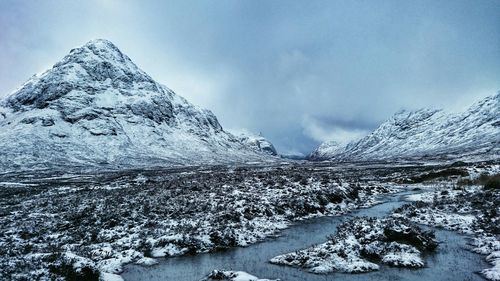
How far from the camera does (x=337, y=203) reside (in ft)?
139

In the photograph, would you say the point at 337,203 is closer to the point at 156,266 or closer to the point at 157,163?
the point at 156,266

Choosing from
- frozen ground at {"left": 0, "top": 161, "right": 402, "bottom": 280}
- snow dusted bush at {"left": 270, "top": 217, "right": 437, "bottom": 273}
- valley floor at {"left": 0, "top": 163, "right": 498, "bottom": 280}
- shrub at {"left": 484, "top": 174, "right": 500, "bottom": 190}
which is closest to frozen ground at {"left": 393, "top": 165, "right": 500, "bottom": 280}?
valley floor at {"left": 0, "top": 163, "right": 498, "bottom": 280}

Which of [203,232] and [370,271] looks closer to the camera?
[370,271]

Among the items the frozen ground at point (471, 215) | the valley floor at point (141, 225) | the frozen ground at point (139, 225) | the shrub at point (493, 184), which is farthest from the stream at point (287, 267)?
the shrub at point (493, 184)

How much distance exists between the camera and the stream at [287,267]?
19.3 m

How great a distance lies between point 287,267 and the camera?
69.9 feet

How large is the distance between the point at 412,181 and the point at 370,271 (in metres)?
59.2

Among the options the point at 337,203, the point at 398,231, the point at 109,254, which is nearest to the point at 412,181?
the point at 337,203

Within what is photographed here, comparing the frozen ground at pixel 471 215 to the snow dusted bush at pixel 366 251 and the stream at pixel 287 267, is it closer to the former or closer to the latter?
the stream at pixel 287 267

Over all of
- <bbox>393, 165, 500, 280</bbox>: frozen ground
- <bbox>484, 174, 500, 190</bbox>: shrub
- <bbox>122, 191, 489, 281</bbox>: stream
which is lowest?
<bbox>122, 191, 489, 281</bbox>: stream

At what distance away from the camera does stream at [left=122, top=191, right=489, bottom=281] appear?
19.3 meters

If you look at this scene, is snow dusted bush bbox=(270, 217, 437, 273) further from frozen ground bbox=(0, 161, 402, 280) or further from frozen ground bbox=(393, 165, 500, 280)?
frozen ground bbox=(0, 161, 402, 280)

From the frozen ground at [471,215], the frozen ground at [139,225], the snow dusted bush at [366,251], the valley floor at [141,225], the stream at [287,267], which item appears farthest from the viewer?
the frozen ground at [471,215]

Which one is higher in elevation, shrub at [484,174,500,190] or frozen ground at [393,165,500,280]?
shrub at [484,174,500,190]
